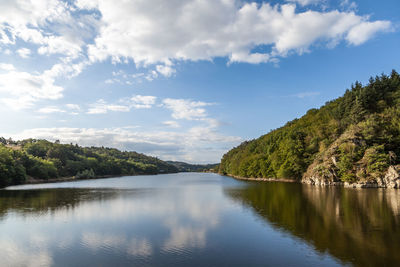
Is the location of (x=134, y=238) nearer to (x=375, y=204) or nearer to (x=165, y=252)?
(x=165, y=252)

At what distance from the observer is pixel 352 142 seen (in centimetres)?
7425

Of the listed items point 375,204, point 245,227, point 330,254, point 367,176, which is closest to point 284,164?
point 367,176

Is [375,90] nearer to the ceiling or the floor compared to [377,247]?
nearer to the ceiling

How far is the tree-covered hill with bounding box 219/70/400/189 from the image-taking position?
67.9m

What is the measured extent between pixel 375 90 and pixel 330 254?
8984 cm

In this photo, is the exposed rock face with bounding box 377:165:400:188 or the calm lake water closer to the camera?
the calm lake water

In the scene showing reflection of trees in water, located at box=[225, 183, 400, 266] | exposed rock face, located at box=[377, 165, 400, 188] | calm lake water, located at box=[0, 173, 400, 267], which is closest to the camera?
calm lake water, located at box=[0, 173, 400, 267]

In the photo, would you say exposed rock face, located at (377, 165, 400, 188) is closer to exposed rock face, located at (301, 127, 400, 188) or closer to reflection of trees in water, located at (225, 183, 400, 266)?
exposed rock face, located at (301, 127, 400, 188)

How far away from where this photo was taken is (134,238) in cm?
2281

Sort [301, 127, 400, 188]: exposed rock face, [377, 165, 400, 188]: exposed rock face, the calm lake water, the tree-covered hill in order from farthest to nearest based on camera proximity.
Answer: the tree-covered hill → [301, 127, 400, 188]: exposed rock face → [377, 165, 400, 188]: exposed rock face → the calm lake water

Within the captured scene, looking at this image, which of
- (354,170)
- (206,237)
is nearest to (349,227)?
(206,237)

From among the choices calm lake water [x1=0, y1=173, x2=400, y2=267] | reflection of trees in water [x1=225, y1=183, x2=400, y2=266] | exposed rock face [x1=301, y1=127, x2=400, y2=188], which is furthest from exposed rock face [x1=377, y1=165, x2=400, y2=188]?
calm lake water [x1=0, y1=173, x2=400, y2=267]

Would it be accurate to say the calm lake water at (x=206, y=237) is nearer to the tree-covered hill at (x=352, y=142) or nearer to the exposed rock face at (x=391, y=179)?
the exposed rock face at (x=391, y=179)

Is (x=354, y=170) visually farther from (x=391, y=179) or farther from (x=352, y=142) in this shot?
(x=391, y=179)
